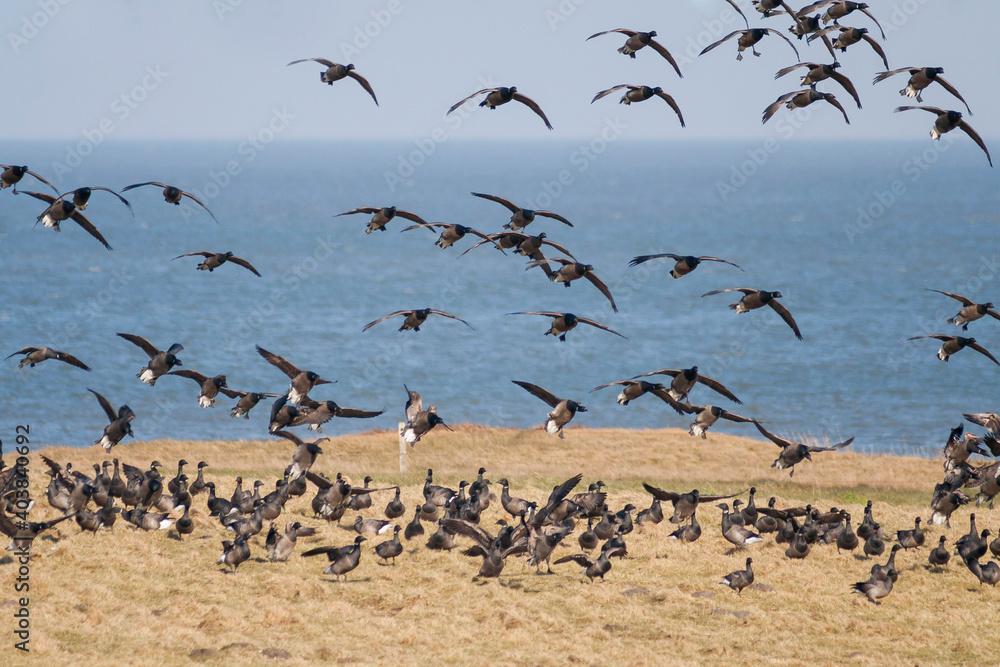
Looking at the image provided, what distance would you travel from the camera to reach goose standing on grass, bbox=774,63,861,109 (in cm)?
2057

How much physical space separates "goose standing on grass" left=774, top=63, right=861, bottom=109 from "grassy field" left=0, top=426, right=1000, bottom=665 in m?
10.8

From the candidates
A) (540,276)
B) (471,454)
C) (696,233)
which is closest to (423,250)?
(540,276)

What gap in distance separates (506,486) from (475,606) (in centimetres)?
639

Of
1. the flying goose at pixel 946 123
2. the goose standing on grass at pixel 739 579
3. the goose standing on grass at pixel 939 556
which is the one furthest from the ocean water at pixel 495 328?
the flying goose at pixel 946 123

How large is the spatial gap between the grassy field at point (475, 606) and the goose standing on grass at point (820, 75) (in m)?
10.8

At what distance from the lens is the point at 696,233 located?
581ft

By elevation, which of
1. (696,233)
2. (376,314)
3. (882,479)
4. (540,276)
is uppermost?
(696,233)

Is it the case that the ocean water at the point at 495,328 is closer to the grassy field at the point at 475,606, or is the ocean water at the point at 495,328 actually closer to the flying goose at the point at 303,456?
the grassy field at the point at 475,606

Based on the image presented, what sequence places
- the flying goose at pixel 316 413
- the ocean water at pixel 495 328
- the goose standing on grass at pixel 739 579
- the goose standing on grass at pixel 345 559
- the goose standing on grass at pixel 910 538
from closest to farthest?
the flying goose at pixel 316 413 < the goose standing on grass at pixel 739 579 < the goose standing on grass at pixel 345 559 < the goose standing on grass at pixel 910 538 < the ocean water at pixel 495 328

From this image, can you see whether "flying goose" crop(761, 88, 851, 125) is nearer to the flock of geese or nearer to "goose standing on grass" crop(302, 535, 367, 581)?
the flock of geese

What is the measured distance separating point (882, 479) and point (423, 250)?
134572mm

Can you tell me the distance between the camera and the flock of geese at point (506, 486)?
1950 cm

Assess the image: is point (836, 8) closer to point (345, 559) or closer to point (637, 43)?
point (637, 43)

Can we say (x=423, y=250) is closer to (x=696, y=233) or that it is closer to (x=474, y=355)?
(x=696, y=233)
